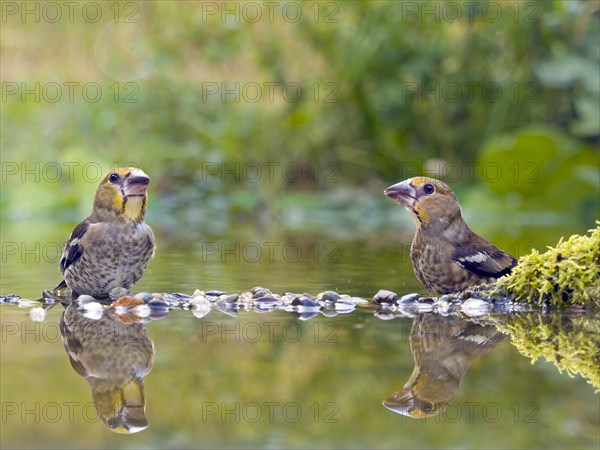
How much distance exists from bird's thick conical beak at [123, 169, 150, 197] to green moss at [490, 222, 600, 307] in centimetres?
173

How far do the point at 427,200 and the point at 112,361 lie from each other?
7.55 feet

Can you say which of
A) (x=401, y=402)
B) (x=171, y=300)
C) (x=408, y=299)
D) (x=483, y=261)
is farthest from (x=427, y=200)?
(x=401, y=402)

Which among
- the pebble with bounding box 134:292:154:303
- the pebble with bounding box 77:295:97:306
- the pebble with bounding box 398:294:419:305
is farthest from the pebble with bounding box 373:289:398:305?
the pebble with bounding box 77:295:97:306

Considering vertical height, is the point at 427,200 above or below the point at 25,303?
above

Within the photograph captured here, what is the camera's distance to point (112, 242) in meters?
4.96

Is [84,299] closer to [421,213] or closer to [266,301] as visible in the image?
[266,301]

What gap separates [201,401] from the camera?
281cm

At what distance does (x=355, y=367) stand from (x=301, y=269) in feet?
11.4

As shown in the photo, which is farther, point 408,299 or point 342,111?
point 342,111

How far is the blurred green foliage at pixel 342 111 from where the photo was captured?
11.0 metres

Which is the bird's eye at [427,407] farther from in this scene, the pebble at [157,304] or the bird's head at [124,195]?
the bird's head at [124,195]

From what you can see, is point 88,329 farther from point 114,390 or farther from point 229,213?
point 229,213

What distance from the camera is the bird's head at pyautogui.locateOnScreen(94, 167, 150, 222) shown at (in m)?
5.10

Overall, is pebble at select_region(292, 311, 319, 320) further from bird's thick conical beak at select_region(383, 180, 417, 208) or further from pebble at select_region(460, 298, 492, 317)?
bird's thick conical beak at select_region(383, 180, 417, 208)
